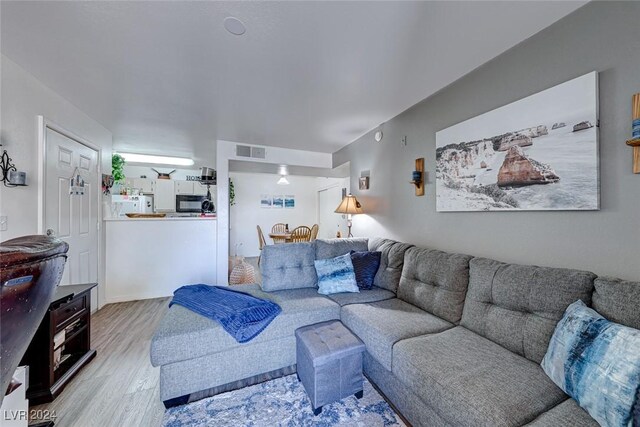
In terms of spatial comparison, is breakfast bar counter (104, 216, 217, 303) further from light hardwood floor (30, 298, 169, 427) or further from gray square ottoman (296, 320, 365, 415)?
gray square ottoman (296, 320, 365, 415)

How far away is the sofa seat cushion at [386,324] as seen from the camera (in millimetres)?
1456

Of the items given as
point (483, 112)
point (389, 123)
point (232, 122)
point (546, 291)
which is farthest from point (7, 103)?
point (546, 291)

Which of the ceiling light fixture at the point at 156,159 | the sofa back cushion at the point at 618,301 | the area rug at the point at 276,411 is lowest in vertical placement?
the area rug at the point at 276,411

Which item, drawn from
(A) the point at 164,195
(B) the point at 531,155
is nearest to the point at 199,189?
(A) the point at 164,195

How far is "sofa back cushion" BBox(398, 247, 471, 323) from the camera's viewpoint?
1680 millimetres

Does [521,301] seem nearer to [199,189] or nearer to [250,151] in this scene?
[250,151]

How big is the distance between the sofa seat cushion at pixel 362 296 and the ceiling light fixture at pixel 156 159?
4.42 metres

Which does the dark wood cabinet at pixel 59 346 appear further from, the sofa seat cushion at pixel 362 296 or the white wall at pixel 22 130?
the sofa seat cushion at pixel 362 296

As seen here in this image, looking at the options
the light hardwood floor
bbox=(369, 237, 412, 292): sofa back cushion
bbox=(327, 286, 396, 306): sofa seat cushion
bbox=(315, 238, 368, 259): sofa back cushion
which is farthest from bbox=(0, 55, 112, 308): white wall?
bbox=(369, 237, 412, 292): sofa back cushion

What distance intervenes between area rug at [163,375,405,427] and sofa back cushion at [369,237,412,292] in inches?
35.4

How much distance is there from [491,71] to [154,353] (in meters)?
3.08

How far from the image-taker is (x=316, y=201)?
7.41m

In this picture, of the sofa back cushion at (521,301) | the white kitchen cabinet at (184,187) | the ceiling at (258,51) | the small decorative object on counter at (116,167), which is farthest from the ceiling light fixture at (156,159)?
the sofa back cushion at (521,301)

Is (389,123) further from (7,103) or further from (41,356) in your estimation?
(41,356)
